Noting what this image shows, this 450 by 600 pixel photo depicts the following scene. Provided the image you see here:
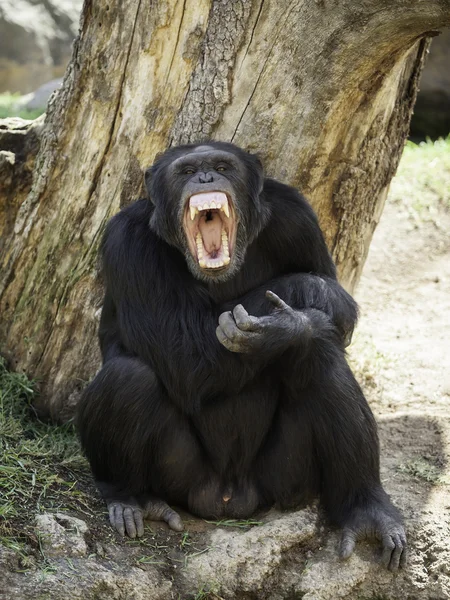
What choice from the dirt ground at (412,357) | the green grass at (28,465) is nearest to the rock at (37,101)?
the dirt ground at (412,357)

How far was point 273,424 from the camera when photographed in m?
4.62

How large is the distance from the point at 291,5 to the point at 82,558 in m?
3.13

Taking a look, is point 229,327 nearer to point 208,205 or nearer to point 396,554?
point 208,205

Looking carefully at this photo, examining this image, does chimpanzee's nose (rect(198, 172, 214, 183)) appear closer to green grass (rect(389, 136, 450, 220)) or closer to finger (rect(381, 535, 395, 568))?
finger (rect(381, 535, 395, 568))

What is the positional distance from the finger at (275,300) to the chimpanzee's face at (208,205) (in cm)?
37

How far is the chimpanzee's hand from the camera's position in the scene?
4.09 metres

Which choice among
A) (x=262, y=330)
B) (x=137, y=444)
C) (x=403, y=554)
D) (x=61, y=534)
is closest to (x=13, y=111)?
(x=137, y=444)

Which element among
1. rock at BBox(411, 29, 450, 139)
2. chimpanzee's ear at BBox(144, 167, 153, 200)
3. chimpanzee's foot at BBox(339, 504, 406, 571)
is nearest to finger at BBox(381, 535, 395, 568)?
chimpanzee's foot at BBox(339, 504, 406, 571)

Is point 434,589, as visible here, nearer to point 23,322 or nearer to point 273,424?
point 273,424

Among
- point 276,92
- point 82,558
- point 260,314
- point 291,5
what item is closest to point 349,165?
point 276,92

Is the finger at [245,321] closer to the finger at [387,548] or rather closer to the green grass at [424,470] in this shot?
the finger at [387,548]

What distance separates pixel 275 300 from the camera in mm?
4172

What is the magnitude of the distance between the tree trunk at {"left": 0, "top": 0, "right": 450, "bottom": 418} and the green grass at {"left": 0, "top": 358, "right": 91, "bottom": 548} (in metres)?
0.16

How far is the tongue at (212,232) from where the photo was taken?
4535 mm
